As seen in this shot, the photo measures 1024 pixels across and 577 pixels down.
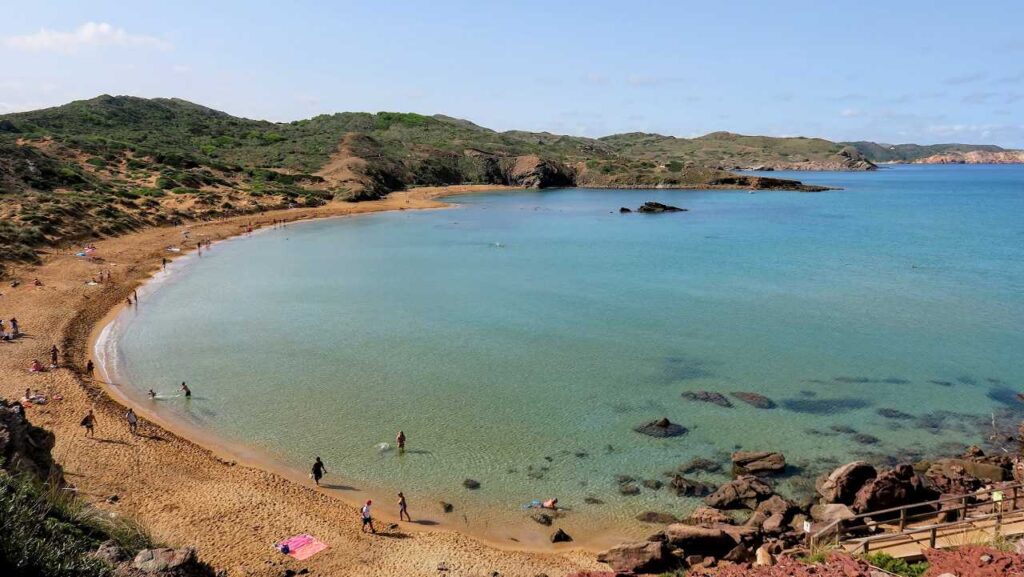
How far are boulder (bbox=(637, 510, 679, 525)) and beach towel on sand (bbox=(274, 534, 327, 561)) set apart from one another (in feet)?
31.3

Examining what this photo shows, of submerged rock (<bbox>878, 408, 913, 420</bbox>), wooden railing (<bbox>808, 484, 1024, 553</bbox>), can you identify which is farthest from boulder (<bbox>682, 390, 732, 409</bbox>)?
wooden railing (<bbox>808, 484, 1024, 553</bbox>)

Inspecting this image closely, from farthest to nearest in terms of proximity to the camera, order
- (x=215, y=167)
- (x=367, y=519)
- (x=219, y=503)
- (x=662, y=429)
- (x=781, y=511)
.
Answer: (x=215, y=167) → (x=662, y=429) → (x=219, y=503) → (x=367, y=519) → (x=781, y=511)

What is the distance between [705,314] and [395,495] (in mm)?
26841

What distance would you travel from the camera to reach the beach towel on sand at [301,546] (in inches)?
704

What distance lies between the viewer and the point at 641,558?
1680 cm

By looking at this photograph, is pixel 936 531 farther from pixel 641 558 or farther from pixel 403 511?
pixel 403 511

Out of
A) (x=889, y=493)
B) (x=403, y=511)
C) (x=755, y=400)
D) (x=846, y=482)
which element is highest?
(x=889, y=493)

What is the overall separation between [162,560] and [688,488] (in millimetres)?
15686

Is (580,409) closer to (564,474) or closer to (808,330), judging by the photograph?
(564,474)

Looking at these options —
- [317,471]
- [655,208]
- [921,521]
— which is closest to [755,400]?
[921,521]

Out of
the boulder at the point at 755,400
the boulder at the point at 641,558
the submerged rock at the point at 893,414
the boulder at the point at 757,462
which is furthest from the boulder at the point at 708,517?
the submerged rock at the point at 893,414

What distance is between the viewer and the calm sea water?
23.9 metres

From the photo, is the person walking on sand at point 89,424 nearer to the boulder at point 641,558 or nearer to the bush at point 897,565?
the boulder at point 641,558

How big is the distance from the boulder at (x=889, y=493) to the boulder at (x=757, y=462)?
3.15 meters
